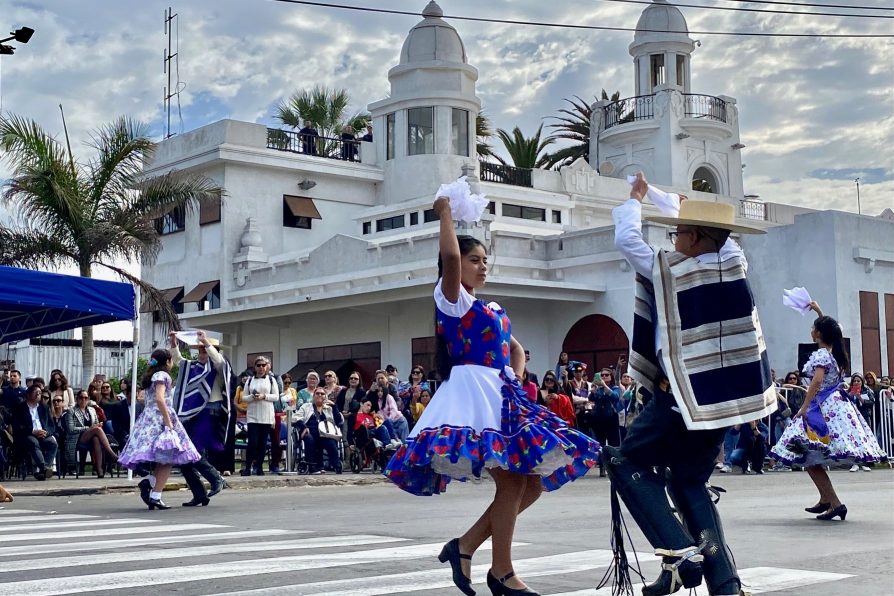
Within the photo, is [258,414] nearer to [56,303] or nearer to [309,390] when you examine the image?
[309,390]

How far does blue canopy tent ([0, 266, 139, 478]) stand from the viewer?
16969mm

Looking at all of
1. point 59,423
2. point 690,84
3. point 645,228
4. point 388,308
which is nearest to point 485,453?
point 59,423

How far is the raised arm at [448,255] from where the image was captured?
233 inches

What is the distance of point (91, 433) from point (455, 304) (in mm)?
14982

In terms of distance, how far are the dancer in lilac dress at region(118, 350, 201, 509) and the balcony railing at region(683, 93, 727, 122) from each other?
122ft

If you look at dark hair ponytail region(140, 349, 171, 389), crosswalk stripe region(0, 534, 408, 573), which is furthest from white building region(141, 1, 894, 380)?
crosswalk stripe region(0, 534, 408, 573)

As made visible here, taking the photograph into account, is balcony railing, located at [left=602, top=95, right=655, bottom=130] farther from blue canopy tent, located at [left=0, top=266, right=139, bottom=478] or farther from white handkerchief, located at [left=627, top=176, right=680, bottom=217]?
white handkerchief, located at [left=627, top=176, right=680, bottom=217]

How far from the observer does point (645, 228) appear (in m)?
29.7

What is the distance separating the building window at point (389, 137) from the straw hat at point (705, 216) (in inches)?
1477

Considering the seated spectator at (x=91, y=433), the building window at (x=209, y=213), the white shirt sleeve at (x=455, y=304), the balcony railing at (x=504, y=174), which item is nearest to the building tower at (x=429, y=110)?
the balcony railing at (x=504, y=174)

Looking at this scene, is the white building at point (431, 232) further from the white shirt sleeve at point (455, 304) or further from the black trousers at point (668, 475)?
the black trousers at point (668, 475)

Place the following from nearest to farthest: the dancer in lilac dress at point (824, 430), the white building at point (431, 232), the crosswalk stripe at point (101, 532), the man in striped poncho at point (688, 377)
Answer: the man in striped poncho at point (688, 377) < the crosswalk stripe at point (101, 532) < the dancer in lilac dress at point (824, 430) < the white building at point (431, 232)

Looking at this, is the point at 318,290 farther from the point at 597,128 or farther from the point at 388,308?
the point at 597,128

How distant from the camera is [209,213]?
40.7 m
